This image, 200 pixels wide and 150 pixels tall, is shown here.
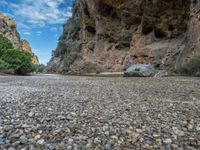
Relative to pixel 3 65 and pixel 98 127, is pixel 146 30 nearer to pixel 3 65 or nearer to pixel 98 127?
pixel 3 65

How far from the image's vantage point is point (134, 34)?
5412cm

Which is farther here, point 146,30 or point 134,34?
point 134,34

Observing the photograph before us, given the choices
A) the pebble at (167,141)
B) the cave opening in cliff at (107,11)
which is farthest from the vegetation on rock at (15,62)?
the pebble at (167,141)

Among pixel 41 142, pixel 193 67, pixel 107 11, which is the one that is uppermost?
pixel 107 11

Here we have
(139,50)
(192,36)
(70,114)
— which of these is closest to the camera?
(70,114)

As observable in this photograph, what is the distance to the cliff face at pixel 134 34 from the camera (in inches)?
1745

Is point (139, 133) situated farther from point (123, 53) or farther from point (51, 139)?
point (123, 53)

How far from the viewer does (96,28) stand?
63.3 meters

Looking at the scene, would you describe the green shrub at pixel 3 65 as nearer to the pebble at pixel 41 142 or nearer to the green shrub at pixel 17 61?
the green shrub at pixel 17 61

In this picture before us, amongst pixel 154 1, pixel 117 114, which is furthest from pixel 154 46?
pixel 117 114

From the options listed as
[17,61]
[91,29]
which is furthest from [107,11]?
[17,61]

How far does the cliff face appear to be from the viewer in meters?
44.3

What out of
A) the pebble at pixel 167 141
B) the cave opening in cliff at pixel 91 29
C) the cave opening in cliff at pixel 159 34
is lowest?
the pebble at pixel 167 141

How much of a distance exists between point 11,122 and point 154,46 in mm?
45316
